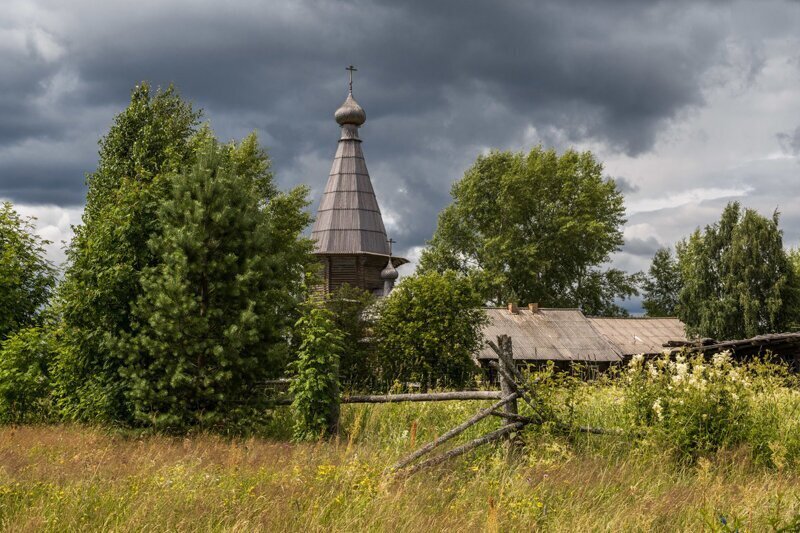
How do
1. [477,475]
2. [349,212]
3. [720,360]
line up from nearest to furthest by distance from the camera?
1. [477,475]
2. [720,360]
3. [349,212]

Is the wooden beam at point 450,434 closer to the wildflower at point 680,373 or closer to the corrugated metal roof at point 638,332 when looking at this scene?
the wildflower at point 680,373

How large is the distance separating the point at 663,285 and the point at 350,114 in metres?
28.8

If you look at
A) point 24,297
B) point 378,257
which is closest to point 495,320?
point 378,257

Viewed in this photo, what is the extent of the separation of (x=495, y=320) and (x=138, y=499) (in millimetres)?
25857

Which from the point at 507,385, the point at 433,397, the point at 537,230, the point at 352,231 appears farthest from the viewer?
the point at 537,230

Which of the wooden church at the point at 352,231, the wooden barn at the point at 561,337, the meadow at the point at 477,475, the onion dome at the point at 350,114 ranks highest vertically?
the onion dome at the point at 350,114

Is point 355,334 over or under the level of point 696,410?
over

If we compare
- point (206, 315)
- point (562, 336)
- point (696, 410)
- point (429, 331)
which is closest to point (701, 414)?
point (696, 410)

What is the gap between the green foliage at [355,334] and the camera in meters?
20.6

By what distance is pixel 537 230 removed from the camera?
40.1 meters

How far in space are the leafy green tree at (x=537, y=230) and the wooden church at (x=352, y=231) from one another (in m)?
6.70

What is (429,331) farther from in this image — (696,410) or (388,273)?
(388,273)

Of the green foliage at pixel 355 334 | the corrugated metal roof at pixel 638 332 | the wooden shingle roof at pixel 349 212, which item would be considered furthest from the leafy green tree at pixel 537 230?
the green foliage at pixel 355 334

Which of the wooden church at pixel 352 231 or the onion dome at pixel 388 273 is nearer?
the wooden church at pixel 352 231
